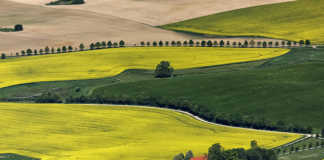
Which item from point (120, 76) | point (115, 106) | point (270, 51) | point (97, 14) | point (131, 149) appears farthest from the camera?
point (97, 14)

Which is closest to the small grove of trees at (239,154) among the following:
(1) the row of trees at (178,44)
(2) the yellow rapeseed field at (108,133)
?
(2) the yellow rapeseed field at (108,133)

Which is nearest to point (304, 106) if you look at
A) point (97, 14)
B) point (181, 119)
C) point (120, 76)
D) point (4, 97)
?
point (181, 119)

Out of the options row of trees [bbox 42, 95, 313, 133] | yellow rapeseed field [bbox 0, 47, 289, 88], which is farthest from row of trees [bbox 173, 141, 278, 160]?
yellow rapeseed field [bbox 0, 47, 289, 88]

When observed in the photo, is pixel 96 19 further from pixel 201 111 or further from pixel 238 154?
pixel 238 154

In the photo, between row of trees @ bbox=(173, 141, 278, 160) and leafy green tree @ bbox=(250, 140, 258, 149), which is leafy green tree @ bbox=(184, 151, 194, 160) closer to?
row of trees @ bbox=(173, 141, 278, 160)

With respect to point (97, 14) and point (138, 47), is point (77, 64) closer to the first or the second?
point (138, 47)

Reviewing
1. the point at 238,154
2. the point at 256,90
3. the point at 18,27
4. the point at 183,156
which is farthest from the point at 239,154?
the point at 18,27
